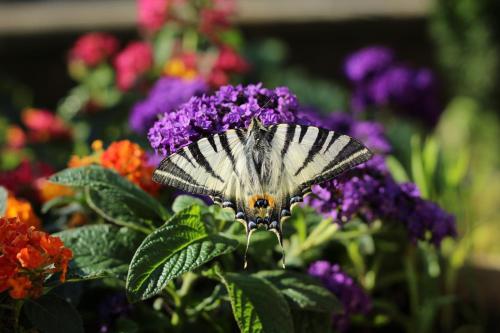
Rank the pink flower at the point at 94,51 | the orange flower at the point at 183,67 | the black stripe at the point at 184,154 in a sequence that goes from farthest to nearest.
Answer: the pink flower at the point at 94,51 < the orange flower at the point at 183,67 < the black stripe at the point at 184,154

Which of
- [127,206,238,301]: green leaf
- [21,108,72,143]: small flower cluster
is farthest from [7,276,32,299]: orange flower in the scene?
[21,108,72,143]: small flower cluster

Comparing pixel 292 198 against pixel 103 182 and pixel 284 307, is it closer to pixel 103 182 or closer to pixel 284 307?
pixel 284 307

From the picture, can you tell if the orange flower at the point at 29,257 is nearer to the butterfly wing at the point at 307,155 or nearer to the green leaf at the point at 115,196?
the green leaf at the point at 115,196

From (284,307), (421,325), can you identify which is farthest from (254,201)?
(421,325)

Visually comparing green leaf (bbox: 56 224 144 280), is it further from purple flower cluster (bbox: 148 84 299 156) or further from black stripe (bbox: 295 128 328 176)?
black stripe (bbox: 295 128 328 176)

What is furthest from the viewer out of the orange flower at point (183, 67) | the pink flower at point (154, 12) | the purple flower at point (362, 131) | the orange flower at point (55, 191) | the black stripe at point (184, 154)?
the pink flower at point (154, 12)

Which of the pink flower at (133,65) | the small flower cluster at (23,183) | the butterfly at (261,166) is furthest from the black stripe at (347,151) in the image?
the pink flower at (133,65)

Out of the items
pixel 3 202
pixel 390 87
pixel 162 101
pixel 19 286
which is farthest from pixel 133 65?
pixel 19 286
